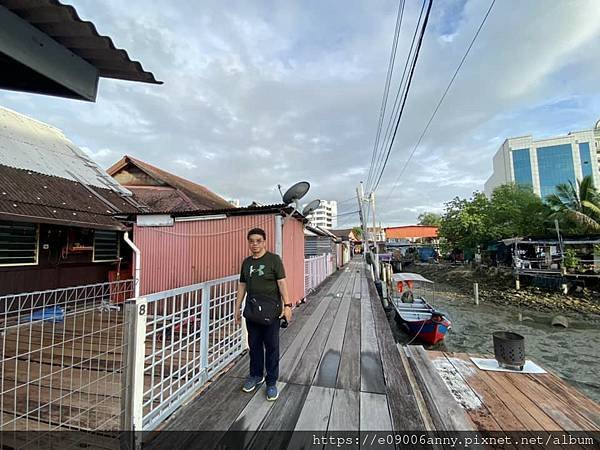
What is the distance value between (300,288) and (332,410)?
4.71 metres

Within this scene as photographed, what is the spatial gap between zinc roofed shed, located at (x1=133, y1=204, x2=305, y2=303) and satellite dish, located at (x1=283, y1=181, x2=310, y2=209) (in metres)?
0.32

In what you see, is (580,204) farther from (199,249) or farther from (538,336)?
(199,249)

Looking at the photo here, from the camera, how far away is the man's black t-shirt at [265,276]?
95.7 inches

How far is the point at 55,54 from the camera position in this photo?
1.20 metres

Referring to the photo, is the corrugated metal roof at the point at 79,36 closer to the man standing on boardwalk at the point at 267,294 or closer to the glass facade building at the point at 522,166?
the man standing on boardwalk at the point at 267,294

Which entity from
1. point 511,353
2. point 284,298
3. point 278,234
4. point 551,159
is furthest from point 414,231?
point 284,298

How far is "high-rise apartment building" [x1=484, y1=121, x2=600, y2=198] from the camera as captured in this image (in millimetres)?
45750

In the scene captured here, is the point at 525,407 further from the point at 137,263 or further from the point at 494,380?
the point at 137,263

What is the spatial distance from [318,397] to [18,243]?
7.07 m

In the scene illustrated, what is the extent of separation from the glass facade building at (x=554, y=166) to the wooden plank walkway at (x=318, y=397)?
59909 mm

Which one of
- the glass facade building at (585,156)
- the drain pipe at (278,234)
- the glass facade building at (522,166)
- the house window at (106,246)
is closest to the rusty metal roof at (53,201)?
the house window at (106,246)

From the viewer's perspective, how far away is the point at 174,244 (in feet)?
19.4

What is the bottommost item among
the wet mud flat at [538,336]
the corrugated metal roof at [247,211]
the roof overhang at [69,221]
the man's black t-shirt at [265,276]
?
the wet mud flat at [538,336]

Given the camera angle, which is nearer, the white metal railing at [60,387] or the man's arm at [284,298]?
the white metal railing at [60,387]
